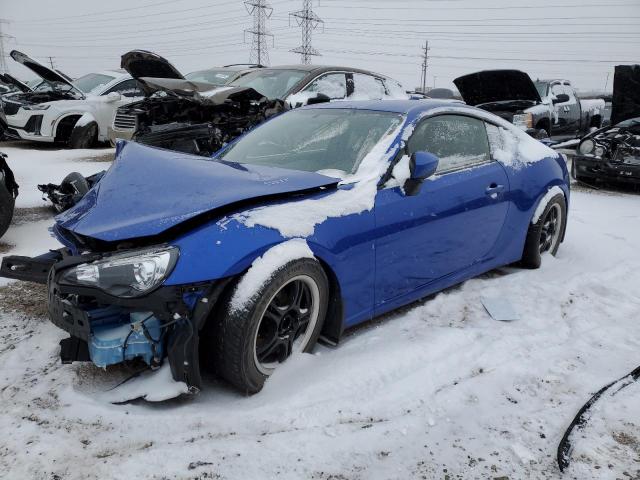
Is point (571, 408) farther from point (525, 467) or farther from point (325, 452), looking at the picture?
point (325, 452)

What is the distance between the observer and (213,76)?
9.23 metres

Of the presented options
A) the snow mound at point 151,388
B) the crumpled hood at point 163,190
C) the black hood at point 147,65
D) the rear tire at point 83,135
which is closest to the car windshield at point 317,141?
the crumpled hood at point 163,190

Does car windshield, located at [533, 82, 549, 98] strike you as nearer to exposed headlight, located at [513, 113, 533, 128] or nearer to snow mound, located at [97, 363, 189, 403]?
exposed headlight, located at [513, 113, 533, 128]

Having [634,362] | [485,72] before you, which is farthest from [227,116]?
[634,362]

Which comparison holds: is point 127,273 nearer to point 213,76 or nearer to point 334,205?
point 334,205

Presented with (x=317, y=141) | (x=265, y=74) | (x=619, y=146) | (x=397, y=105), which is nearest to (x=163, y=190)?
(x=317, y=141)

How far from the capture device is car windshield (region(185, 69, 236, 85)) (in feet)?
29.5

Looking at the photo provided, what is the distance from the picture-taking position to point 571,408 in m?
2.53

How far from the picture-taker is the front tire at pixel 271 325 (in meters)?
2.37

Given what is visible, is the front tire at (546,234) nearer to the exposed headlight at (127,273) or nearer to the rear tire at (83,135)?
the exposed headlight at (127,273)

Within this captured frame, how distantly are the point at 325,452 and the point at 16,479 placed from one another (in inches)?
44.5

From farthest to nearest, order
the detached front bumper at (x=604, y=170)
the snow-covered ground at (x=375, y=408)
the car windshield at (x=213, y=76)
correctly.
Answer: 1. the car windshield at (x=213, y=76)
2. the detached front bumper at (x=604, y=170)
3. the snow-covered ground at (x=375, y=408)

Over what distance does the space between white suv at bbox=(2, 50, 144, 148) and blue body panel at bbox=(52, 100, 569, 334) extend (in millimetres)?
8410

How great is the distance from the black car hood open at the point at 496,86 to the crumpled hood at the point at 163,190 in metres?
8.21
